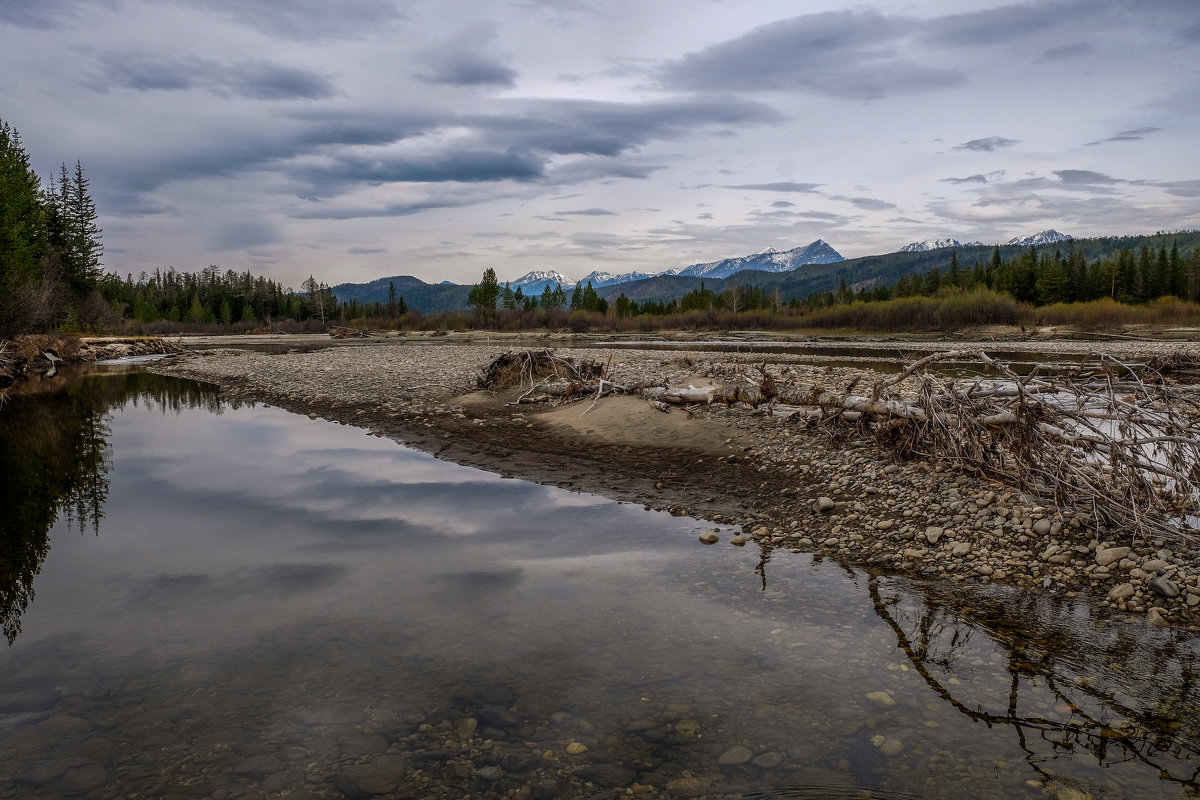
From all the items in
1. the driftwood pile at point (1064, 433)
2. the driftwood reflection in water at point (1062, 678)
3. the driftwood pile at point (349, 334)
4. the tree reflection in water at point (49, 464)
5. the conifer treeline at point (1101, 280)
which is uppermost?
the conifer treeline at point (1101, 280)

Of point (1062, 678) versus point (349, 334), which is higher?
point (349, 334)

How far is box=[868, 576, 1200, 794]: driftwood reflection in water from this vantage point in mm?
4645

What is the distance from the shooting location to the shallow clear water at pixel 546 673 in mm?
4457

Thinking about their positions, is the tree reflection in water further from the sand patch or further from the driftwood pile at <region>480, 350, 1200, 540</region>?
the driftwood pile at <region>480, 350, 1200, 540</region>

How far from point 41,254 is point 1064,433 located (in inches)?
2808

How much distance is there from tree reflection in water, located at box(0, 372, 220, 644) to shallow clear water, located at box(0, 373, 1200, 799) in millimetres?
143

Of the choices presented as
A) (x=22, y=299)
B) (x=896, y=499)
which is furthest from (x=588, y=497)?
(x=22, y=299)

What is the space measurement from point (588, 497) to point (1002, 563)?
6192 mm

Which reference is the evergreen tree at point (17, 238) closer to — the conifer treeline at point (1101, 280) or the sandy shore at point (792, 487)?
the sandy shore at point (792, 487)

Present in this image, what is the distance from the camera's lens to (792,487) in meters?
10.8

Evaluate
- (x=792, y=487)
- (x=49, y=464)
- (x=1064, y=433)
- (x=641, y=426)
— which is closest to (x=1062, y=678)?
(x=1064, y=433)

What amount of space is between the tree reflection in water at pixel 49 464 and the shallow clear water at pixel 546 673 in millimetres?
143

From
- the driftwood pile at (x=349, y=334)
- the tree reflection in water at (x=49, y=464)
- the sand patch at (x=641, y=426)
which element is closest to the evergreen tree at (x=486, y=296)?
the driftwood pile at (x=349, y=334)

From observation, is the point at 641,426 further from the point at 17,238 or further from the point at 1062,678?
the point at 17,238
